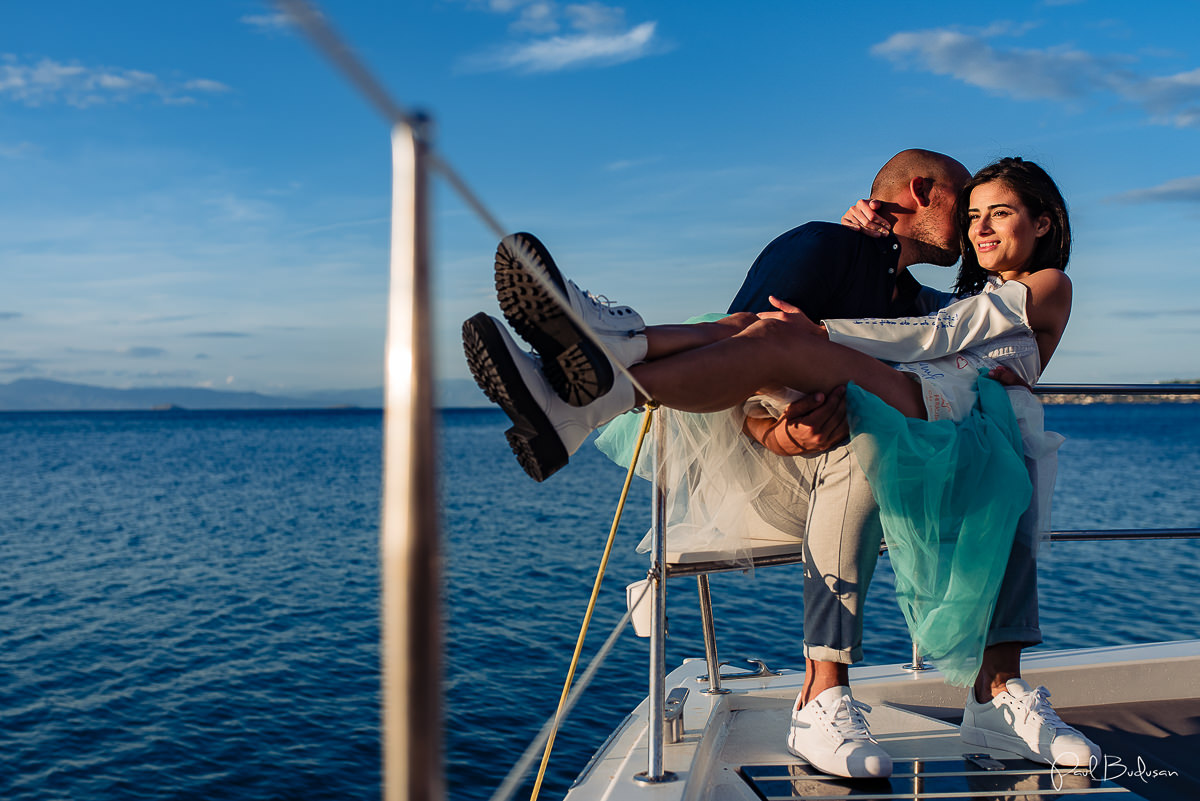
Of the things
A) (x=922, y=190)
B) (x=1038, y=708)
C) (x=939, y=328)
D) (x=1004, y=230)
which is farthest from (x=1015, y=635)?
(x=922, y=190)

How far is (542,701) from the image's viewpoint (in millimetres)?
6277

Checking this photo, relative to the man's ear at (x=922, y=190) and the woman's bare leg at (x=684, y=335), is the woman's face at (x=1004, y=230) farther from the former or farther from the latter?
the woman's bare leg at (x=684, y=335)

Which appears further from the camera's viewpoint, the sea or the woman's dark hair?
the sea

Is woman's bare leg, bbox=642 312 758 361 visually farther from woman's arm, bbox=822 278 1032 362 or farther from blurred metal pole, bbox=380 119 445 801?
blurred metal pole, bbox=380 119 445 801

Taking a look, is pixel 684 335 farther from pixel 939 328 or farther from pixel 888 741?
pixel 888 741

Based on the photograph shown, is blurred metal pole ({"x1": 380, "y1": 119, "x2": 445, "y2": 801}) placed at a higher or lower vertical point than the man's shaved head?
lower

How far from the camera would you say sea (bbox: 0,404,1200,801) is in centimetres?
552

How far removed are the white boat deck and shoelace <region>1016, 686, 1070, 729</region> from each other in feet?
0.32

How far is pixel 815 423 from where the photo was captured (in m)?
1.80

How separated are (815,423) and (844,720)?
0.63 meters

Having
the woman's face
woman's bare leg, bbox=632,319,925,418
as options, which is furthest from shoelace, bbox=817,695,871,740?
the woman's face

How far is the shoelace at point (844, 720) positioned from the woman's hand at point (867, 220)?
1391 mm

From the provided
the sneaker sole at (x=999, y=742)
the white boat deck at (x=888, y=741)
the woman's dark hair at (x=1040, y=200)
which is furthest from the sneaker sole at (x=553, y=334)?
the woman's dark hair at (x=1040, y=200)

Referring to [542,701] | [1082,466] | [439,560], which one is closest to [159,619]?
[542,701]
